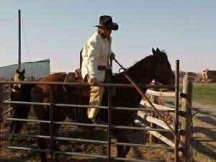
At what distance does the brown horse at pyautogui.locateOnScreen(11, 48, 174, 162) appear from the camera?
7.01m

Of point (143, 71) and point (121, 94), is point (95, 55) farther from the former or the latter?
point (143, 71)

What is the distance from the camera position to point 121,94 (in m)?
7.00

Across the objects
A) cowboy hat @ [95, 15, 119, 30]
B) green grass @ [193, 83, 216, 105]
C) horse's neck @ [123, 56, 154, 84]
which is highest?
cowboy hat @ [95, 15, 119, 30]

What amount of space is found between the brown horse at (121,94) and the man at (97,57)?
0.89ft

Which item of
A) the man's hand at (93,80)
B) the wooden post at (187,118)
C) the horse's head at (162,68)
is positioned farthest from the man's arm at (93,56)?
the wooden post at (187,118)

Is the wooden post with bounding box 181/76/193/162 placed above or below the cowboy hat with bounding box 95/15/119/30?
below

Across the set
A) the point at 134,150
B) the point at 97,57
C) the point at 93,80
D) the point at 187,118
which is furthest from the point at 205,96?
the point at 187,118

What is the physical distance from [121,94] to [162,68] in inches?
43.2

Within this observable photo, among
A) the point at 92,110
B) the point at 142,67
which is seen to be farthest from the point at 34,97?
the point at 142,67

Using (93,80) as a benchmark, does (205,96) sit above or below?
below

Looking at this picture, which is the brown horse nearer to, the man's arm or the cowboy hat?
the man's arm

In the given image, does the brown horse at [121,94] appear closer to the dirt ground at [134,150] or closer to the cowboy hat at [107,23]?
the dirt ground at [134,150]

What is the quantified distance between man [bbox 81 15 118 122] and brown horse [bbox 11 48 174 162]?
27 centimetres

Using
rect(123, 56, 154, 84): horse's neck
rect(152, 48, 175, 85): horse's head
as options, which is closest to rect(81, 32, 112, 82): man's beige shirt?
rect(123, 56, 154, 84): horse's neck
